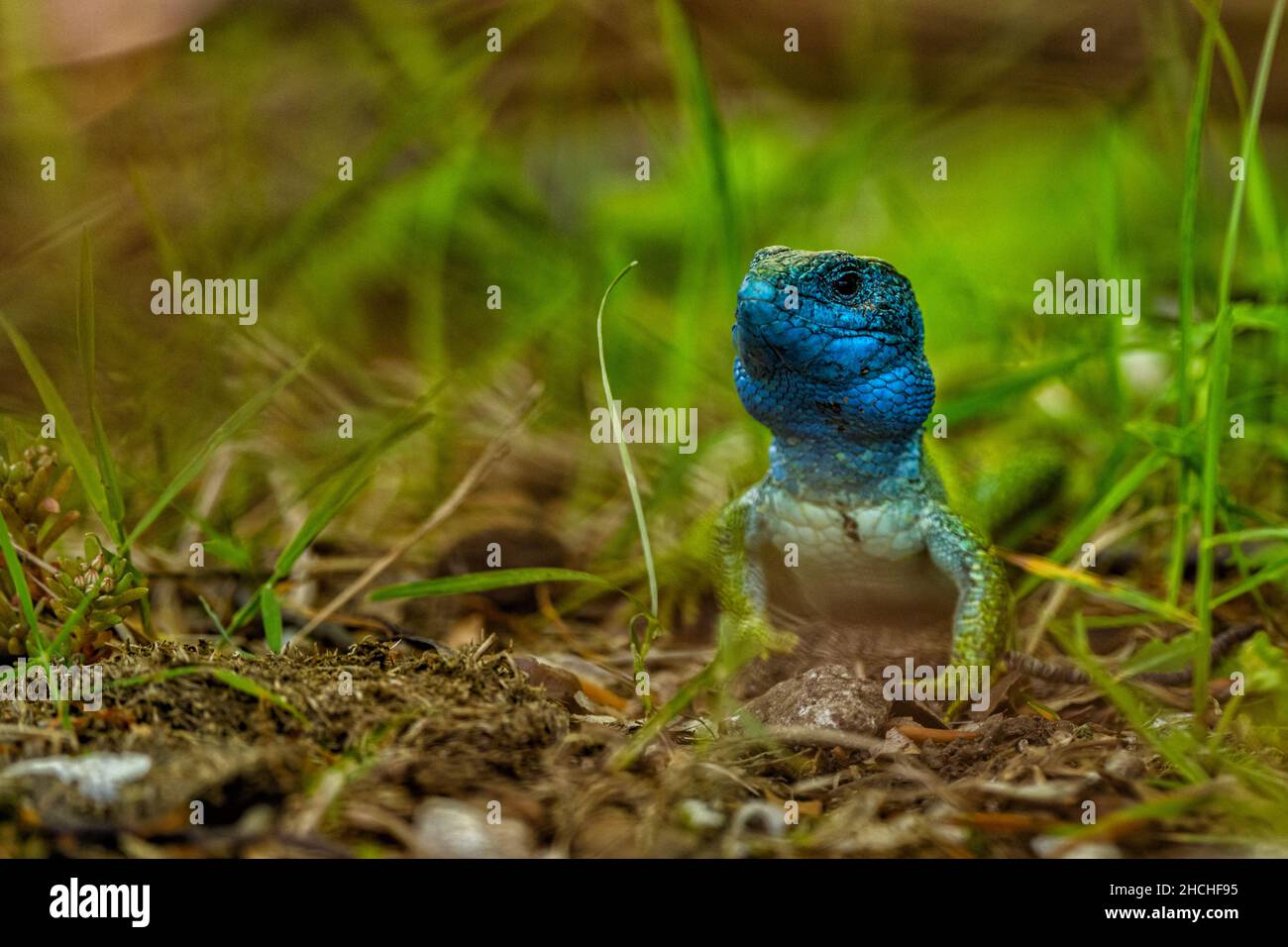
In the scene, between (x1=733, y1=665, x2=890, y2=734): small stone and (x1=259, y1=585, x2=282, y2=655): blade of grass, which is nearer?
(x1=733, y1=665, x2=890, y2=734): small stone

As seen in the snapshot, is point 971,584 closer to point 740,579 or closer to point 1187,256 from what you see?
point 740,579

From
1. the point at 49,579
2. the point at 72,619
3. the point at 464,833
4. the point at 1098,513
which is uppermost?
the point at 1098,513

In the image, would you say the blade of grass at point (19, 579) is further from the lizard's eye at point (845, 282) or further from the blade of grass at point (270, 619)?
the lizard's eye at point (845, 282)

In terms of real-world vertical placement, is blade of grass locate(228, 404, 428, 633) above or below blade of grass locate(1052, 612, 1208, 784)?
above

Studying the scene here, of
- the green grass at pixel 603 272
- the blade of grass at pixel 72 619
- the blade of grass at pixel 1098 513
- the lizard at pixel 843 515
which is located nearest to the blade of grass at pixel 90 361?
the green grass at pixel 603 272

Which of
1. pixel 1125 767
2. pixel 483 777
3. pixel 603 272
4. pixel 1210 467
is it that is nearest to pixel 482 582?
pixel 483 777

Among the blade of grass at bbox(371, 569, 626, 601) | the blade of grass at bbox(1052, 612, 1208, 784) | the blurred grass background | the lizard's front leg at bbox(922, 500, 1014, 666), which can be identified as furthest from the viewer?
the blurred grass background

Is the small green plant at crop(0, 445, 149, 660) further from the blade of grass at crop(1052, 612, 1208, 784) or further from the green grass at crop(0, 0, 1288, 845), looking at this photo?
the blade of grass at crop(1052, 612, 1208, 784)

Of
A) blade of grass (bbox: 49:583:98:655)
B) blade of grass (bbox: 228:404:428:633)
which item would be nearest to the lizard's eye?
blade of grass (bbox: 228:404:428:633)
